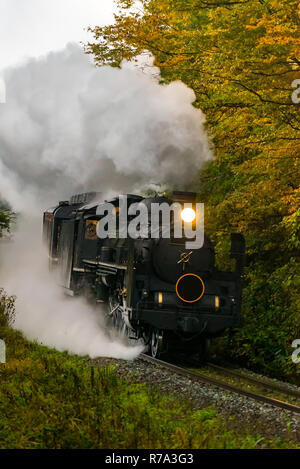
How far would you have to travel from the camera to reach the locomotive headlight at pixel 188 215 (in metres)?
10.1

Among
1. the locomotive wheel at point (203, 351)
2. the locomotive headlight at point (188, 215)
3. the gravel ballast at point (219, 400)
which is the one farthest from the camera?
the locomotive wheel at point (203, 351)

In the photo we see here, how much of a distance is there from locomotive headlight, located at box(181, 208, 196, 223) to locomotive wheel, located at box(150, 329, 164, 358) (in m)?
2.08

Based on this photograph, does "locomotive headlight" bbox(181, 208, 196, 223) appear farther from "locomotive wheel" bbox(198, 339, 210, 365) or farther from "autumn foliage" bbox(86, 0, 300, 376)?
"locomotive wheel" bbox(198, 339, 210, 365)

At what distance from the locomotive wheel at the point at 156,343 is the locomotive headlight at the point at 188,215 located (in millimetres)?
2077

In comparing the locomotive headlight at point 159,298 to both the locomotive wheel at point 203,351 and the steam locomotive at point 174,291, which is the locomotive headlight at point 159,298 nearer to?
A: the steam locomotive at point 174,291

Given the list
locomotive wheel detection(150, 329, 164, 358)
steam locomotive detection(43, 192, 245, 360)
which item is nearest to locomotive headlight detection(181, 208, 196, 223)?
steam locomotive detection(43, 192, 245, 360)

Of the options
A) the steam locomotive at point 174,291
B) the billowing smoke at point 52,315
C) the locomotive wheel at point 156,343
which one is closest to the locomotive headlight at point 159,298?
the steam locomotive at point 174,291

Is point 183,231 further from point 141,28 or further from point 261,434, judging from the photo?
point 141,28

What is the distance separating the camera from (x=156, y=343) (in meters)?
10.9

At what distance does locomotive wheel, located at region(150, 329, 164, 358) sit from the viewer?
34.9 ft

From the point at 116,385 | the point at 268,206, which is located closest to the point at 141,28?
the point at 268,206

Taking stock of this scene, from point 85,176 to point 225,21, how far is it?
4993 millimetres

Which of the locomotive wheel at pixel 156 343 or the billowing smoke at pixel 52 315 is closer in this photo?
the locomotive wheel at pixel 156 343

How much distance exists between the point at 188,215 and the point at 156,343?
2.50 meters
